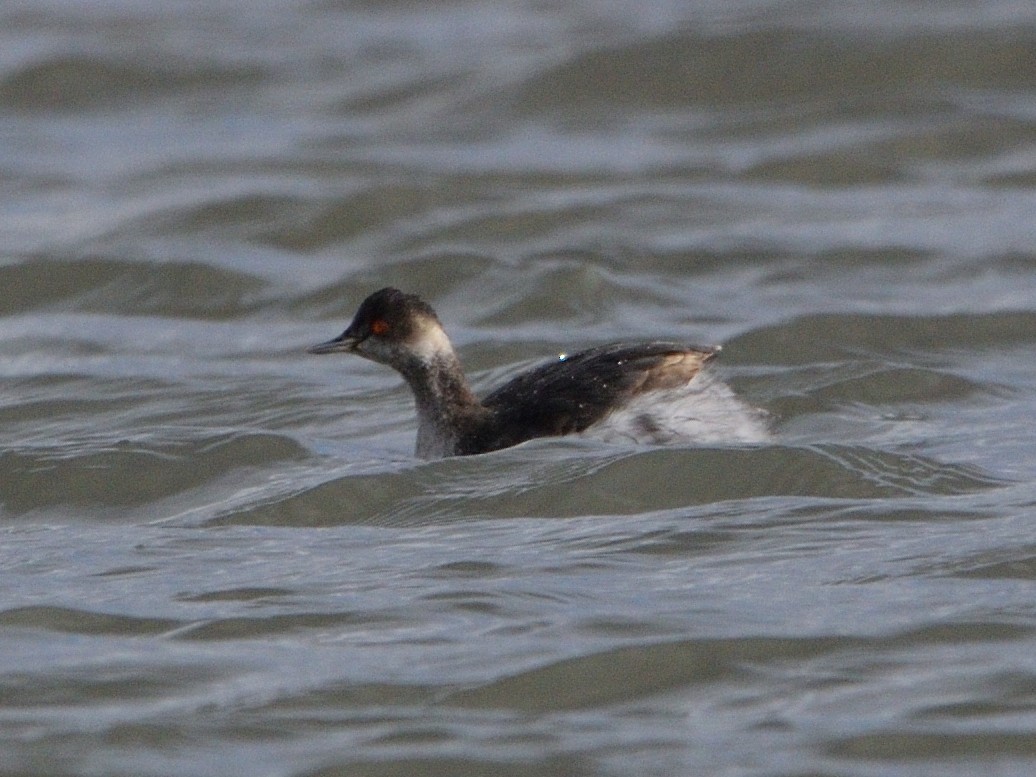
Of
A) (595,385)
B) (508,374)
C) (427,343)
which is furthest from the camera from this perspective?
(508,374)

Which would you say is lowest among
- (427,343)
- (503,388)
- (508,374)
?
(508,374)

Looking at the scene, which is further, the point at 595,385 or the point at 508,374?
the point at 508,374

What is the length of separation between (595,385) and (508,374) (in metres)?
2.17

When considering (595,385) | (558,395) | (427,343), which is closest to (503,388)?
(427,343)

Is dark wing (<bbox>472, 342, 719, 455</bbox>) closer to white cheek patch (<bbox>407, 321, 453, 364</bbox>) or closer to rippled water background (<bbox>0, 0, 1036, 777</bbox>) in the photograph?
rippled water background (<bbox>0, 0, 1036, 777</bbox>)

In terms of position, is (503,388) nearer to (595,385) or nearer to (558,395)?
(558,395)

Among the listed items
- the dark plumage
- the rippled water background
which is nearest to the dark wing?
the dark plumage

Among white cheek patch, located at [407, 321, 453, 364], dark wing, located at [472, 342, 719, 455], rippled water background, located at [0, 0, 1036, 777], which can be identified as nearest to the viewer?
rippled water background, located at [0, 0, 1036, 777]

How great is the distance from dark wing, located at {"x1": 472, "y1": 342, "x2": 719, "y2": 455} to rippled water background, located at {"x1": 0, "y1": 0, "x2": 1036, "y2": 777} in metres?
0.12

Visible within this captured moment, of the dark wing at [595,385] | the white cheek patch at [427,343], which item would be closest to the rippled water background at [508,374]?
the dark wing at [595,385]

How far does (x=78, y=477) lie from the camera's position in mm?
8414

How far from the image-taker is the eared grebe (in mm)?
8180

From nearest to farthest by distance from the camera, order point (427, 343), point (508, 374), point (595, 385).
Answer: point (595, 385)
point (427, 343)
point (508, 374)

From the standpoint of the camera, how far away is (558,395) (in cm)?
823
